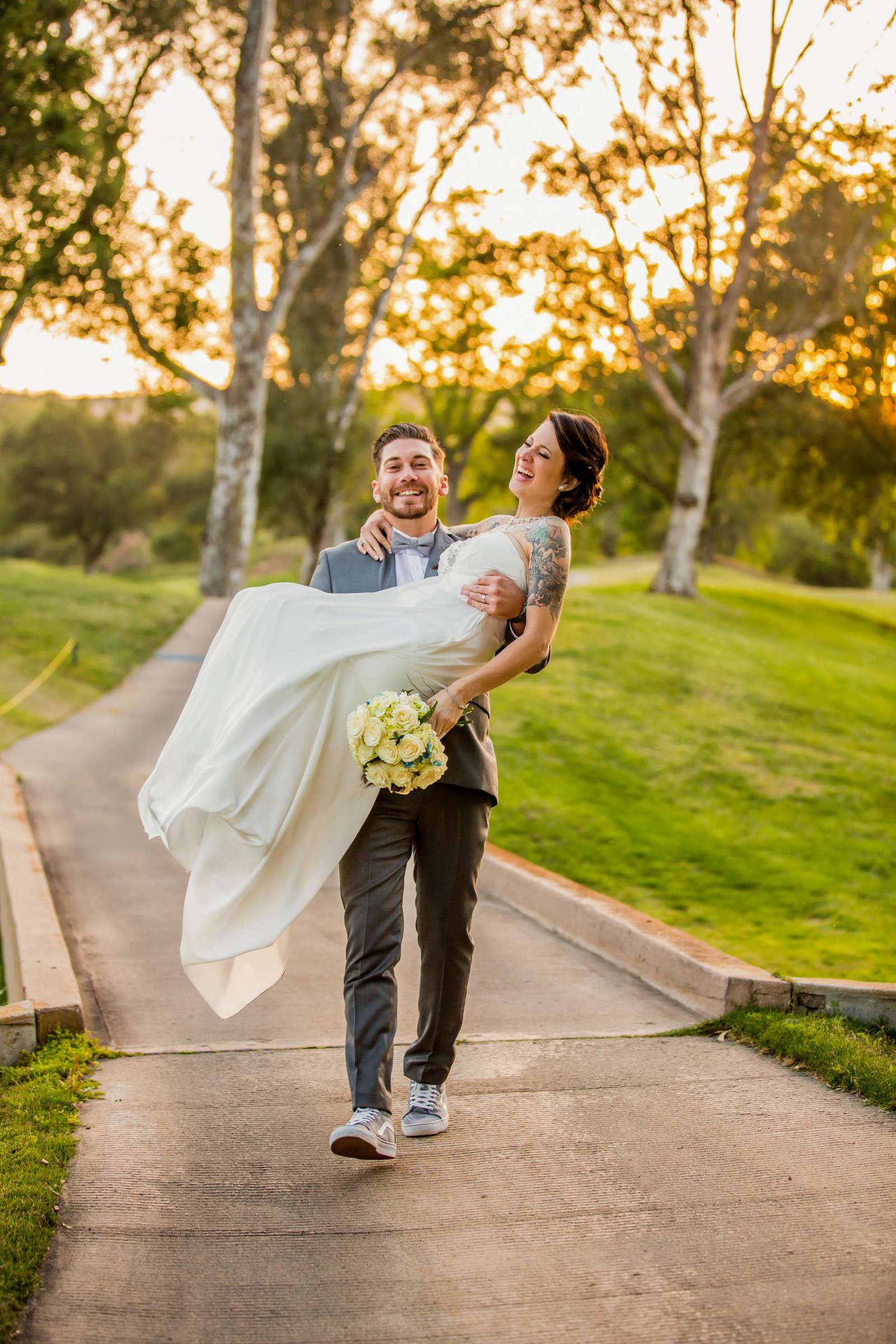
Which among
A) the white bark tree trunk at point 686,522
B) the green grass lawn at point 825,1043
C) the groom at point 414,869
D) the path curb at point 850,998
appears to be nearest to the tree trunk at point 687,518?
the white bark tree trunk at point 686,522

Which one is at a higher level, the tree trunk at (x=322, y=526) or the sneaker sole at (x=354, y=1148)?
the tree trunk at (x=322, y=526)

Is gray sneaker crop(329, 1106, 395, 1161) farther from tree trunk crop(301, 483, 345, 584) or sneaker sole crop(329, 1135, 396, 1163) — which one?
tree trunk crop(301, 483, 345, 584)

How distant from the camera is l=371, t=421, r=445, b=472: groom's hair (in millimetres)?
4457

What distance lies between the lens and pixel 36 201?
2080cm

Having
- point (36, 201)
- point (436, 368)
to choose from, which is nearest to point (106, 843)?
point (36, 201)

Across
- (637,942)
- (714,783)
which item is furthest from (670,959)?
(714,783)

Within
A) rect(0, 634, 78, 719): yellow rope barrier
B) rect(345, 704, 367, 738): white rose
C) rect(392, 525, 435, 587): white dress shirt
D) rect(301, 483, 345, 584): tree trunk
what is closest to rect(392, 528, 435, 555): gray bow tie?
rect(392, 525, 435, 587): white dress shirt

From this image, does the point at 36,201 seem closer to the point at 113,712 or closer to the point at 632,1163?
the point at 113,712

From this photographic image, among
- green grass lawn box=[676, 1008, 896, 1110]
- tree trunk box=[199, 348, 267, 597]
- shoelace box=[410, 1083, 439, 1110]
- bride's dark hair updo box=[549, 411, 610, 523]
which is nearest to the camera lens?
bride's dark hair updo box=[549, 411, 610, 523]

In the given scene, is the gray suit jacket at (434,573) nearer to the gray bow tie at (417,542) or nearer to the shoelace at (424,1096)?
the gray bow tie at (417,542)

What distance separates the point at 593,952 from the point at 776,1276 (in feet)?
12.1

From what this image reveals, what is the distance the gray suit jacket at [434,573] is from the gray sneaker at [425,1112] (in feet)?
3.29

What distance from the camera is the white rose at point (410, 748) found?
3.79 m

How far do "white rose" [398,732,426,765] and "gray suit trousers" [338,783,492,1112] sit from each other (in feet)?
1.36
